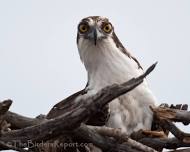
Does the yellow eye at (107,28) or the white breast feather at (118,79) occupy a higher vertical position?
the yellow eye at (107,28)

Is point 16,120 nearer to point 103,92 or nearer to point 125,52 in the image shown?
point 103,92

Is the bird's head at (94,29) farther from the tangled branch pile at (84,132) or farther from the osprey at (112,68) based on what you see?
the tangled branch pile at (84,132)

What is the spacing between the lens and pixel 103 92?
214 inches

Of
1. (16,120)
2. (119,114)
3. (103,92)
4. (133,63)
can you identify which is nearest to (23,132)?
(16,120)

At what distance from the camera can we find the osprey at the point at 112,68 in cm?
816

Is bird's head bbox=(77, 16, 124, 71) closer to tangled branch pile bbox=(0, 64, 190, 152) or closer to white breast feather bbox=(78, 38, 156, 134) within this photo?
white breast feather bbox=(78, 38, 156, 134)

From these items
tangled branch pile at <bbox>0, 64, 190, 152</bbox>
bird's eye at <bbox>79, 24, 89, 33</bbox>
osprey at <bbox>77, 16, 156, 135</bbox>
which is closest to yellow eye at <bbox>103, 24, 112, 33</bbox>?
osprey at <bbox>77, 16, 156, 135</bbox>

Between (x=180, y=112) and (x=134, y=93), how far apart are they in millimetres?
1855

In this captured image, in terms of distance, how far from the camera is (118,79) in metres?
8.42

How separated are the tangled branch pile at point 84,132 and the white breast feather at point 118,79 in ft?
3.11

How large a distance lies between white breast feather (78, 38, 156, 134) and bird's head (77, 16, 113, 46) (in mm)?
66

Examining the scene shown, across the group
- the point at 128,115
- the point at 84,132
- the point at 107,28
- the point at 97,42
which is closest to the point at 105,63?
the point at 97,42

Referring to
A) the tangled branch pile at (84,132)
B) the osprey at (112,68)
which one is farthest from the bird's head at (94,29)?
the tangled branch pile at (84,132)

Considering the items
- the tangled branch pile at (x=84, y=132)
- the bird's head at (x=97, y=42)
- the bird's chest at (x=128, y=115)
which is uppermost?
the bird's head at (x=97, y=42)
